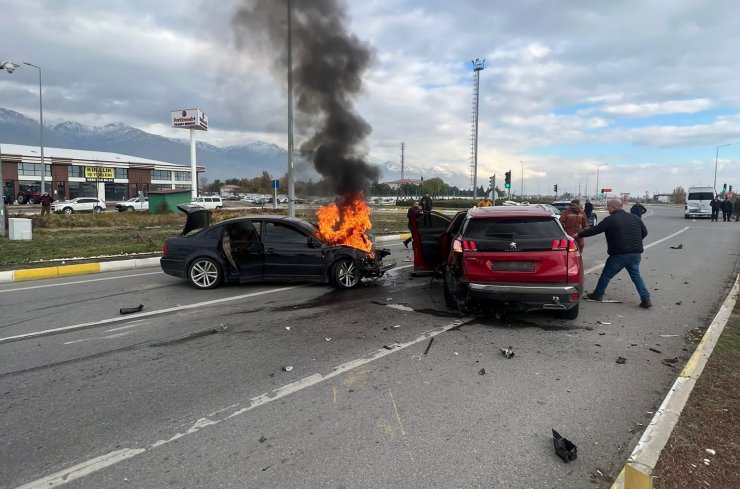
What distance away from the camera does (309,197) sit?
521 inches

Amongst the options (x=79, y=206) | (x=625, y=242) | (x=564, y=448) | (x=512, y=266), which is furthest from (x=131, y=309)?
(x=79, y=206)

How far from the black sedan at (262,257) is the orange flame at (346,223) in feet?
1.17

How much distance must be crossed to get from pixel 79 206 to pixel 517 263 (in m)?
40.5

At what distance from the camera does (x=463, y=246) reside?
570cm

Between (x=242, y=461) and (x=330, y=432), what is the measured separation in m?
0.61

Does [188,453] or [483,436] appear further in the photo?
[483,436]

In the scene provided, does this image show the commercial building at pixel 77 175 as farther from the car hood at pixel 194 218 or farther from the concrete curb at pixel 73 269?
the car hood at pixel 194 218

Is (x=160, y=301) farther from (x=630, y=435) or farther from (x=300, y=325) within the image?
(x=630, y=435)

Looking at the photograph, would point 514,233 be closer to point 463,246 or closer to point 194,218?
point 463,246

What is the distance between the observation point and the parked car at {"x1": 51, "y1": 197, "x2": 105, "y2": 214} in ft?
116

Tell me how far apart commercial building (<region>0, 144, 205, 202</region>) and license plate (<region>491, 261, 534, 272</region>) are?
50.6 m

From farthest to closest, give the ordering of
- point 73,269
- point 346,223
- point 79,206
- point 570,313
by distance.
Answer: point 79,206 → point 73,269 → point 346,223 → point 570,313

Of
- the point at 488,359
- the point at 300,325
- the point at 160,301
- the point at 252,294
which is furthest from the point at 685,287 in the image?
the point at 160,301

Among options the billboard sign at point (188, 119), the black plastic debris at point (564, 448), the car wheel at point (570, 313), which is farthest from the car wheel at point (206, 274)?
the billboard sign at point (188, 119)
